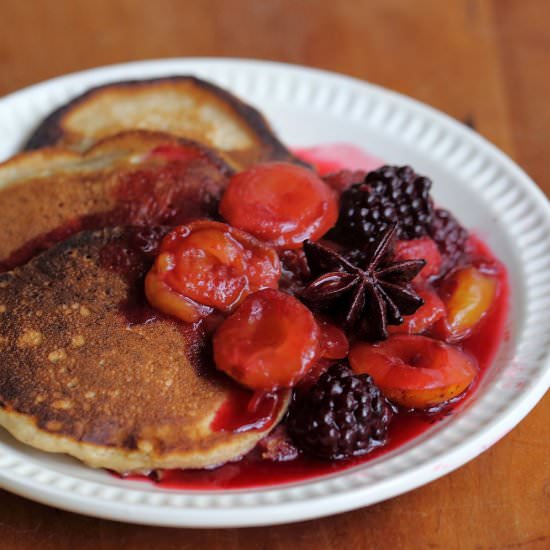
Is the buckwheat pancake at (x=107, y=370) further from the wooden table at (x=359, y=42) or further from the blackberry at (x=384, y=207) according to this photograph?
the wooden table at (x=359, y=42)

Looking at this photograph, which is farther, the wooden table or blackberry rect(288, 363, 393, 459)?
the wooden table

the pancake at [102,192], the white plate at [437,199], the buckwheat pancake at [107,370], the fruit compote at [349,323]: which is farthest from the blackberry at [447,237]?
the buckwheat pancake at [107,370]

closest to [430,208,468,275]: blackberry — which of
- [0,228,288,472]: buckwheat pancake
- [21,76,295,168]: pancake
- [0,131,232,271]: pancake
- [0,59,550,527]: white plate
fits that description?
[0,59,550,527]: white plate

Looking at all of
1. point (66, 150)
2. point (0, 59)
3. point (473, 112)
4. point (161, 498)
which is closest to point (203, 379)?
point (161, 498)

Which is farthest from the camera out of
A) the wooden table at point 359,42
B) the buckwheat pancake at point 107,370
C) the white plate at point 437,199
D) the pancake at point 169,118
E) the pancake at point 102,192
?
the wooden table at point 359,42

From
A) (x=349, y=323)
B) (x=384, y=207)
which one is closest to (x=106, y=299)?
(x=349, y=323)

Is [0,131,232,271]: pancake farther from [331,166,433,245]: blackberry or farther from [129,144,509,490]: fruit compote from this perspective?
[331,166,433,245]: blackberry

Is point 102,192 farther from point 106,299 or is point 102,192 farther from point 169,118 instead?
point 169,118
